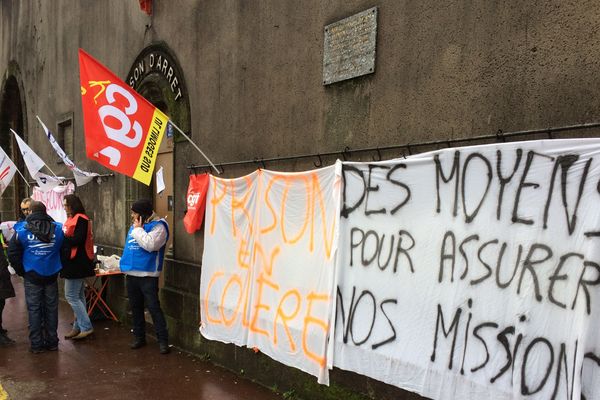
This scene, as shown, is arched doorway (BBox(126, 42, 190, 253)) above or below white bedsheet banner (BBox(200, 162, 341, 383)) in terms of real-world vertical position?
above

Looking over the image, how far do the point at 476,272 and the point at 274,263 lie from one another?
2.03m

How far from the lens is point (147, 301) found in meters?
5.80

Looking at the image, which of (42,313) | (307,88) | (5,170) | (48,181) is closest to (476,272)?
(307,88)

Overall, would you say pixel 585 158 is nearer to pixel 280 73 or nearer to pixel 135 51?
pixel 280 73

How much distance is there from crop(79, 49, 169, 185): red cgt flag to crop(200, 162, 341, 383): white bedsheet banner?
0.86 metres

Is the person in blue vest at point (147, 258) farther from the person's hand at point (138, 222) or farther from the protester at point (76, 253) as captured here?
the protester at point (76, 253)

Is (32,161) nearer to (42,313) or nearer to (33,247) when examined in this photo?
(33,247)

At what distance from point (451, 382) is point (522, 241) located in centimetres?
104

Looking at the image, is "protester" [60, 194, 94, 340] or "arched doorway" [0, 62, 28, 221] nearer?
"protester" [60, 194, 94, 340]

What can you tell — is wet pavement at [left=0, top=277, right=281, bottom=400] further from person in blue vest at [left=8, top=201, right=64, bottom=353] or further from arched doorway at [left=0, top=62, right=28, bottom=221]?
arched doorway at [left=0, top=62, right=28, bottom=221]

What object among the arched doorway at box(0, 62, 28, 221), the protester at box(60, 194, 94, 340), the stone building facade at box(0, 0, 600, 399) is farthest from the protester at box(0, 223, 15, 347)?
the arched doorway at box(0, 62, 28, 221)

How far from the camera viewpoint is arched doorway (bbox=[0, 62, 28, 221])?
13.9 metres

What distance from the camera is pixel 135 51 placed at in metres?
7.51

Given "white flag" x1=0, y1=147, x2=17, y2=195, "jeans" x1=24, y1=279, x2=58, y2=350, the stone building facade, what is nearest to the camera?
the stone building facade
